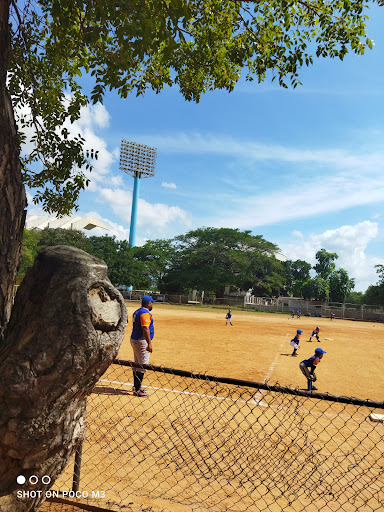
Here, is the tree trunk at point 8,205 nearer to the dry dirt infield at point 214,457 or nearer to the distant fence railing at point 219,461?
the distant fence railing at point 219,461

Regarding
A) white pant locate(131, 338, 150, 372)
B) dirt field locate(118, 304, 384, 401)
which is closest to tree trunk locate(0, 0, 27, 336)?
white pant locate(131, 338, 150, 372)

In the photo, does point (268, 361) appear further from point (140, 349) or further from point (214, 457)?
point (214, 457)

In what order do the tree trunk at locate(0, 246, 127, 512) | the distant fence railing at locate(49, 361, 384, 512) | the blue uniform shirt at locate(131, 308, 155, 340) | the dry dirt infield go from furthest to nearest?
the blue uniform shirt at locate(131, 308, 155, 340), the dry dirt infield, the distant fence railing at locate(49, 361, 384, 512), the tree trunk at locate(0, 246, 127, 512)

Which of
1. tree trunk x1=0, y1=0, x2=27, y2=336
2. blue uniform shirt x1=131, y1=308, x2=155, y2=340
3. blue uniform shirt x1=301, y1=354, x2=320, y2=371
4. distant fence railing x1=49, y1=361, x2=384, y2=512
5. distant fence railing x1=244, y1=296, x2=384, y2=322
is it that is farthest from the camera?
distant fence railing x1=244, y1=296, x2=384, y2=322

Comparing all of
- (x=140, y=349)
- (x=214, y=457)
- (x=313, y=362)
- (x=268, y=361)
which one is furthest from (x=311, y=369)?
(x=214, y=457)

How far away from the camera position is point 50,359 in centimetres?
202

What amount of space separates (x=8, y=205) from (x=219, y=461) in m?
3.91

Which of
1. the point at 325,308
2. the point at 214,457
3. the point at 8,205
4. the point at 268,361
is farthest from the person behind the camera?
the point at 325,308

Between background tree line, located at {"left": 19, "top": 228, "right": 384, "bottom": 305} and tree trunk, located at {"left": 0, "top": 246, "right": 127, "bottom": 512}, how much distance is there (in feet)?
169

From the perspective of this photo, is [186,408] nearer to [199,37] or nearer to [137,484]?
[137,484]

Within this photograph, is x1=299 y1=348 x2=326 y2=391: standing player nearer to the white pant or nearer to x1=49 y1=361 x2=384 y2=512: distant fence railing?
x1=49 y1=361 x2=384 y2=512: distant fence railing

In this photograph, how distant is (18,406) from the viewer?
2.02m

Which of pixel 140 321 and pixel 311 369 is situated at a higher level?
pixel 140 321

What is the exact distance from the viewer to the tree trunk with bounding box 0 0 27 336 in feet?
8.31
